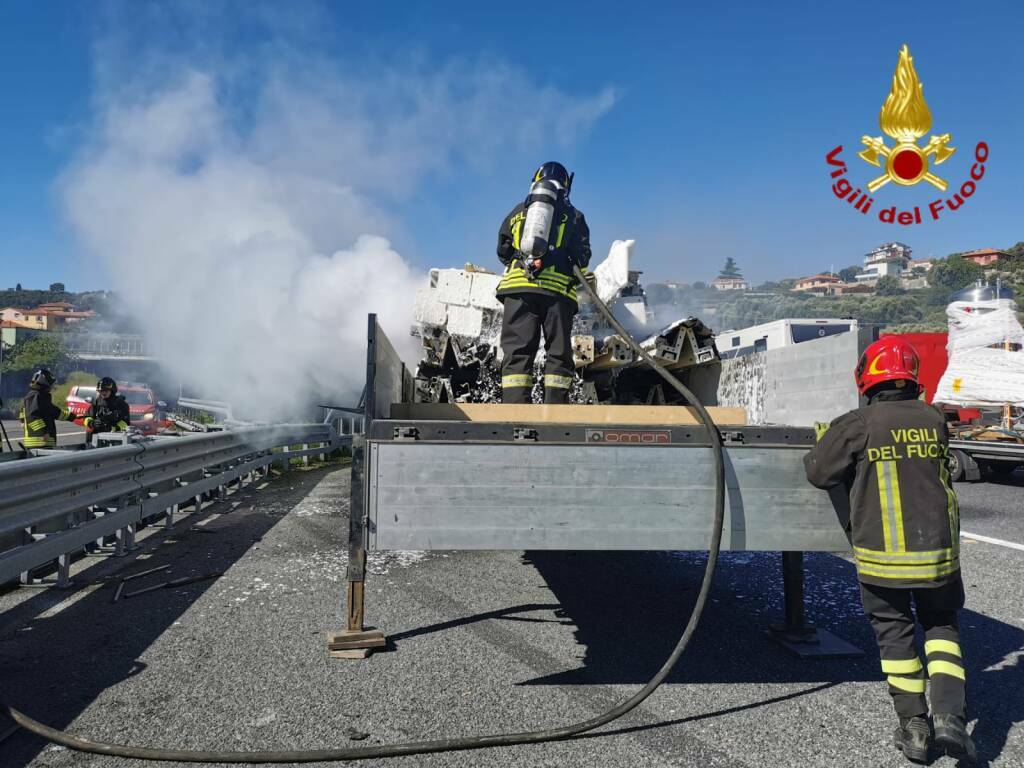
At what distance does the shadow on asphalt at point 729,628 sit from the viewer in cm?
341

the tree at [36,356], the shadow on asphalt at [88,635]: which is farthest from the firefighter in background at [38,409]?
the tree at [36,356]

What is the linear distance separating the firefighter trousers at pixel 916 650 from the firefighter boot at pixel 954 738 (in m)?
0.04

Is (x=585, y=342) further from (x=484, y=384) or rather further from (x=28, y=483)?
(x=28, y=483)

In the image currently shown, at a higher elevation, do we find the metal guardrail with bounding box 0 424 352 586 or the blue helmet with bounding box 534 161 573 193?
the blue helmet with bounding box 534 161 573 193

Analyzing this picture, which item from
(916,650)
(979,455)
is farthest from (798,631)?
(979,455)

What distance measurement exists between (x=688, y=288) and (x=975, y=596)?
30.4 metres

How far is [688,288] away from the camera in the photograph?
3431 cm

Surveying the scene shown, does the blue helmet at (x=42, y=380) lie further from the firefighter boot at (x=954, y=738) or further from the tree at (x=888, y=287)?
the tree at (x=888, y=287)

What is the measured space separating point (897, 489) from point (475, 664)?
203cm

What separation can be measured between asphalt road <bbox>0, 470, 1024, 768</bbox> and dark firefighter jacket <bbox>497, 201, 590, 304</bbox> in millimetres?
1994

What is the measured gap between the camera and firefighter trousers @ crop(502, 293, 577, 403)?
185 inches

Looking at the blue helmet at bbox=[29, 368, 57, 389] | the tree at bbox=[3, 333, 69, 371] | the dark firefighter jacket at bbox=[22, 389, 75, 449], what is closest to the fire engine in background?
the dark firefighter jacket at bbox=[22, 389, 75, 449]

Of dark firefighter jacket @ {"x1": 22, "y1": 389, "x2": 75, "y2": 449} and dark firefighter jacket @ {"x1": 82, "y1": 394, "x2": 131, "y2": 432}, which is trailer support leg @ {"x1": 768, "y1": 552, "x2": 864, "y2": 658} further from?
dark firefighter jacket @ {"x1": 22, "y1": 389, "x2": 75, "y2": 449}

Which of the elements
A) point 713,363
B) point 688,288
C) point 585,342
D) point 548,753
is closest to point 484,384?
point 585,342
